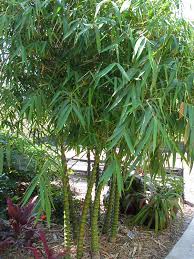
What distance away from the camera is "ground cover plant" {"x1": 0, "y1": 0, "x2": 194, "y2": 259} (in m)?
1.65

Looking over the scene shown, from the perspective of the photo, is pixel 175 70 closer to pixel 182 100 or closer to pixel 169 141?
pixel 182 100

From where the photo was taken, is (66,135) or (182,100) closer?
(182,100)

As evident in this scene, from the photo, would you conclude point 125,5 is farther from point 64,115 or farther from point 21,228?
point 21,228

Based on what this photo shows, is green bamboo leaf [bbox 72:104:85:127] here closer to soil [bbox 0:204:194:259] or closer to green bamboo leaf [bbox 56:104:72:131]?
green bamboo leaf [bbox 56:104:72:131]

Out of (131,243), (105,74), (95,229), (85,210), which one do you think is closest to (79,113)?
(105,74)

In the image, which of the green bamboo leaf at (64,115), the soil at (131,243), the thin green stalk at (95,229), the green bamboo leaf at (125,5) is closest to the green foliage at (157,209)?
the soil at (131,243)

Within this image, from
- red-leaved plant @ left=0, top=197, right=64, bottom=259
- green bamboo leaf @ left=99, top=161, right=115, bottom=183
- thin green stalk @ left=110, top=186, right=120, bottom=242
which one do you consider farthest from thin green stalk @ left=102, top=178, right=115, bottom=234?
green bamboo leaf @ left=99, top=161, right=115, bottom=183

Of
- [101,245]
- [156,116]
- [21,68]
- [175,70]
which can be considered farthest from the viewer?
[101,245]

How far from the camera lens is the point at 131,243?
2770 mm

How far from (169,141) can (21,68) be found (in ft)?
2.73

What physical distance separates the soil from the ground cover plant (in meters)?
0.85

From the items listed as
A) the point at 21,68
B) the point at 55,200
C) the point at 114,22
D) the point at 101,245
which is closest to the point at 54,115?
the point at 21,68

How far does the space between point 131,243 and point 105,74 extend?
1.54 m

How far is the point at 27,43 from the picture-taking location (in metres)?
1.84
